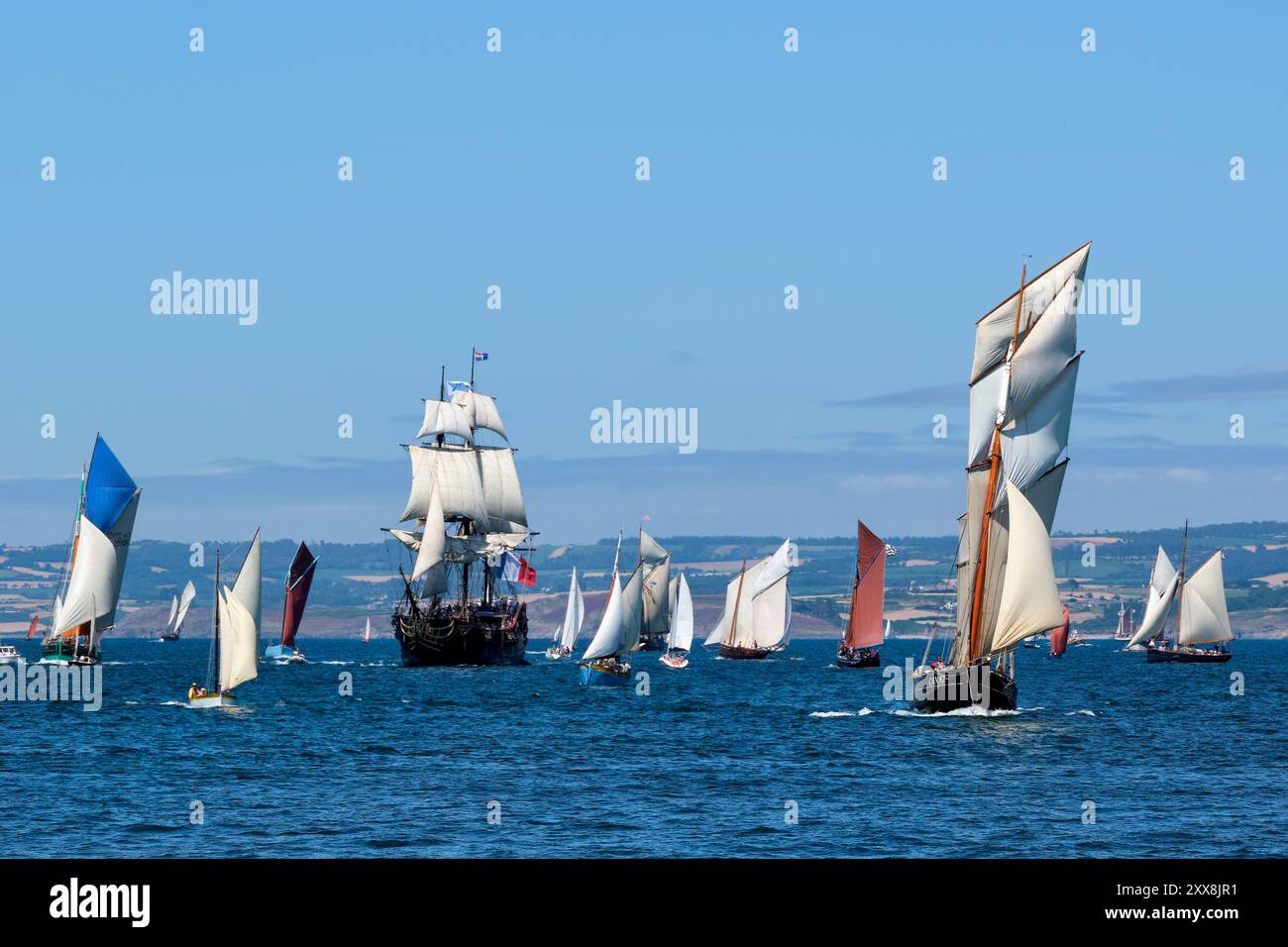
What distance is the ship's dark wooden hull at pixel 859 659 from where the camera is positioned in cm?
17462

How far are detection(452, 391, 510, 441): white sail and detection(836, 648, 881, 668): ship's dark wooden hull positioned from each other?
47474 mm

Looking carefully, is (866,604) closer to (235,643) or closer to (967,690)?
(967,690)

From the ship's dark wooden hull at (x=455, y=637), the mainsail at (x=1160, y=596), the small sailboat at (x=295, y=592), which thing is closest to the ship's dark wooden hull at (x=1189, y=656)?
the mainsail at (x=1160, y=596)

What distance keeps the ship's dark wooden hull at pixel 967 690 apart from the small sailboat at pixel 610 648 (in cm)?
4151

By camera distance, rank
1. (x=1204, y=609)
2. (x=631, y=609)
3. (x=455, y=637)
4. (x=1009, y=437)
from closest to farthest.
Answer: (x=1009, y=437) → (x=631, y=609) → (x=455, y=637) → (x=1204, y=609)

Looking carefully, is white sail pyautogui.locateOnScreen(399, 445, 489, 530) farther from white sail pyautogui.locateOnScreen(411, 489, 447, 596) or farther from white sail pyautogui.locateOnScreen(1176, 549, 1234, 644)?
white sail pyautogui.locateOnScreen(1176, 549, 1234, 644)

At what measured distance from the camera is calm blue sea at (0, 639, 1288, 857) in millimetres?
41906

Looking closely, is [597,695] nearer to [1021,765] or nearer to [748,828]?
[1021,765]

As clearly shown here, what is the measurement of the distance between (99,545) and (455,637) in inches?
2294

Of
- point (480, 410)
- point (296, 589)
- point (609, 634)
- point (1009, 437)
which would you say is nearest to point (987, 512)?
point (1009, 437)

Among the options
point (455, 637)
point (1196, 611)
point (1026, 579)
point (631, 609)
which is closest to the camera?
point (1026, 579)

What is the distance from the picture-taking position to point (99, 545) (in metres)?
119

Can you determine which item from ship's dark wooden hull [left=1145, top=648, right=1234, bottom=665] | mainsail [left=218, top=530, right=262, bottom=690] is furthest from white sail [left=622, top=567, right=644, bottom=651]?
ship's dark wooden hull [left=1145, top=648, right=1234, bottom=665]
